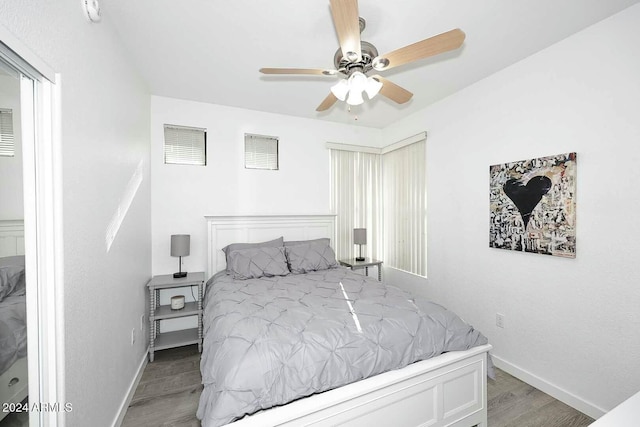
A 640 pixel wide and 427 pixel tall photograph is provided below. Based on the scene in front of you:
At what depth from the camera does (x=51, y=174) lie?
1.10m

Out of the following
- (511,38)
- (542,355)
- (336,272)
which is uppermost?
(511,38)

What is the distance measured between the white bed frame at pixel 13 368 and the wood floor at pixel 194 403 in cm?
112

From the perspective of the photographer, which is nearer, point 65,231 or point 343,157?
point 65,231

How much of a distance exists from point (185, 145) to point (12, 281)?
250 centimetres

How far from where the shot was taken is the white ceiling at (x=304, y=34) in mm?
1696

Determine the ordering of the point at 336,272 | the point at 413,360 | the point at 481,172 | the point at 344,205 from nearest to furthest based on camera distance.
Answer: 1. the point at 413,360
2. the point at 481,172
3. the point at 336,272
4. the point at 344,205

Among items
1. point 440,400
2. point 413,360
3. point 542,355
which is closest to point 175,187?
point 413,360

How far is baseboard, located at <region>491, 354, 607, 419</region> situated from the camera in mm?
1839

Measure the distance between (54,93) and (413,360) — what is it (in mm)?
2269

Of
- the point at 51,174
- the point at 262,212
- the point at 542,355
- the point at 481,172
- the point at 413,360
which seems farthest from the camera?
the point at 262,212

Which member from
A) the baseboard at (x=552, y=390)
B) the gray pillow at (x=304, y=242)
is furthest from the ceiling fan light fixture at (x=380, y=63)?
the baseboard at (x=552, y=390)

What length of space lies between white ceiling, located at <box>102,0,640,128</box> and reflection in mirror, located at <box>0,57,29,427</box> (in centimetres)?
122

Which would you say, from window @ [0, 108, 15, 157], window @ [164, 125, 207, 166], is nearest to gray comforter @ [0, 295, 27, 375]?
window @ [0, 108, 15, 157]

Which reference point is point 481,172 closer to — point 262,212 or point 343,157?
point 343,157
